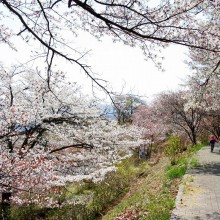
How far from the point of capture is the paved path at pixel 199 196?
7.19 m

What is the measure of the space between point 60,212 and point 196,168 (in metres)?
6.62

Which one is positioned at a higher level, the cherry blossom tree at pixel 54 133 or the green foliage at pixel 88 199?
the cherry blossom tree at pixel 54 133

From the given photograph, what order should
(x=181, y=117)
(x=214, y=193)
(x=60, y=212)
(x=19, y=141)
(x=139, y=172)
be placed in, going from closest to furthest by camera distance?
(x=214, y=193) < (x=19, y=141) < (x=60, y=212) < (x=139, y=172) < (x=181, y=117)

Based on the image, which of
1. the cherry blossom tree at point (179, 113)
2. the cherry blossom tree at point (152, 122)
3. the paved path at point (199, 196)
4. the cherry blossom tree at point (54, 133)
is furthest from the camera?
the cherry blossom tree at point (152, 122)

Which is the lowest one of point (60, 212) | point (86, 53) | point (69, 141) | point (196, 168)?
point (60, 212)

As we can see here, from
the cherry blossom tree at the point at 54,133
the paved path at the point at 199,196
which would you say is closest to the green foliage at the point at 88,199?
the cherry blossom tree at the point at 54,133

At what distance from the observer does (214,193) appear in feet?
29.6

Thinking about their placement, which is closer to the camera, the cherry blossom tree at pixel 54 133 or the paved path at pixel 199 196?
the paved path at pixel 199 196

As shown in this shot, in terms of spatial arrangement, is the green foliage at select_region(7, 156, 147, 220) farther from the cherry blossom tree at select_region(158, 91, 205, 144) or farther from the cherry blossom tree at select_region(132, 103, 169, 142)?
the cherry blossom tree at select_region(132, 103, 169, 142)

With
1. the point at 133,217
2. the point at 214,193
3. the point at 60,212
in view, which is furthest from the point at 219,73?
the point at 60,212

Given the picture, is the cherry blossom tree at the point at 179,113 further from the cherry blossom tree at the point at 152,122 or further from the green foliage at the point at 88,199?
the green foliage at the point at 88,199

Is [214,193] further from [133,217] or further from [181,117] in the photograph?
[181,117]

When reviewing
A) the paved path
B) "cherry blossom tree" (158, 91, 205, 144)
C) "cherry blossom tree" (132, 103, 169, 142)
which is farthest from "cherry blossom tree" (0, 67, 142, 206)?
"cherry blossom tree" (132, 103, 169, 142)

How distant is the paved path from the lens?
7191mm
